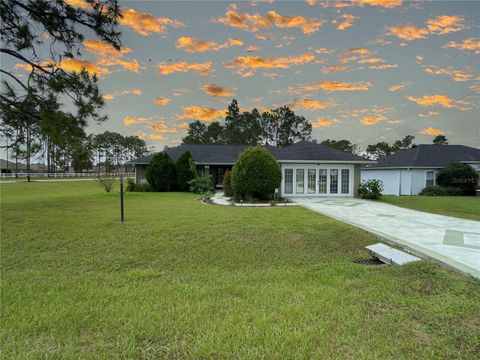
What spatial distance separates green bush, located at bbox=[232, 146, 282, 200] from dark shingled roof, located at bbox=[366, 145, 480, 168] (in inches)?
551

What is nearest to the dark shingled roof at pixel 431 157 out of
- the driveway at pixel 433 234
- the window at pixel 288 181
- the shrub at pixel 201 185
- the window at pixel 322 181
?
the window at pixel 322 181

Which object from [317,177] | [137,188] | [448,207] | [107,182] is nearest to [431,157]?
[448,207]

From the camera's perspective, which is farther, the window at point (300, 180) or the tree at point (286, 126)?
the tree at point (286, 126)

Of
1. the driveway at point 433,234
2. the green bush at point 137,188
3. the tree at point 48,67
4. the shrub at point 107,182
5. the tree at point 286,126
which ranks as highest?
the tree at point 286,126

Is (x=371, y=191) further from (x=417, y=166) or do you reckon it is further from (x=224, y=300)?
(x=224, y=300)

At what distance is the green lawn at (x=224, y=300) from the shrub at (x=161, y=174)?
13973 millimetres

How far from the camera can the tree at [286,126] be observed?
4994 centimetres

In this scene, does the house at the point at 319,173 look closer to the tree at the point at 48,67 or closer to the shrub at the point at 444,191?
the shrub at the point at 444,191

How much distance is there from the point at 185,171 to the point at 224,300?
58.7 ft

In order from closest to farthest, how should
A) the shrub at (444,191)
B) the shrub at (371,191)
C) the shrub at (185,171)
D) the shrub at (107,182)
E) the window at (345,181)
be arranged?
the shrub at (371,191) → the window at (345,181) → the shrub at (107,182) → the shrub at (444,191) → the shrub at (185,171)

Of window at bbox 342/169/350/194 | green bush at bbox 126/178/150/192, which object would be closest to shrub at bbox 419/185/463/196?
window at bbox 342/169/350/194

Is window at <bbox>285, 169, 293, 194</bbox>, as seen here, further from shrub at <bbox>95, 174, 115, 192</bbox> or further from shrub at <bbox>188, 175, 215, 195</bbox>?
shrub at <bbox>95, 174, 115, 192</bbox>

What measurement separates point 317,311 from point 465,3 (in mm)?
14901

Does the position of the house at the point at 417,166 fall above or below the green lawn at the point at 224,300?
above
